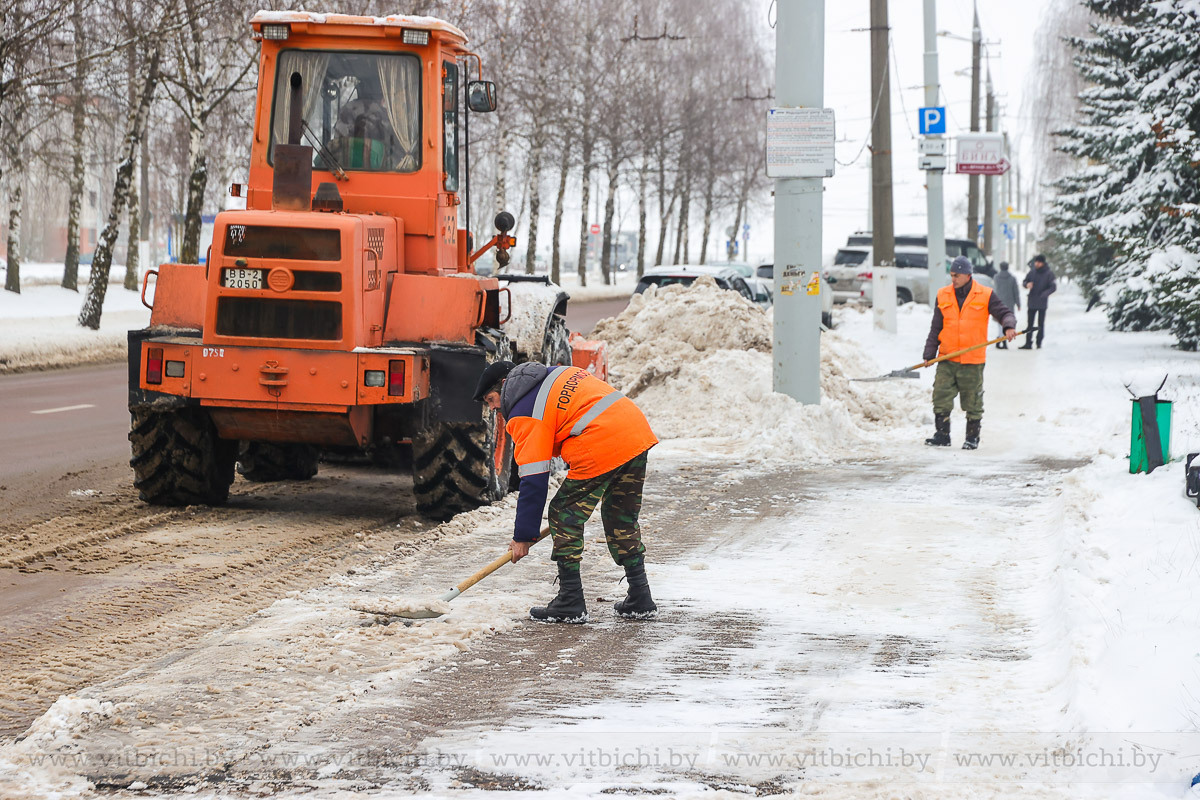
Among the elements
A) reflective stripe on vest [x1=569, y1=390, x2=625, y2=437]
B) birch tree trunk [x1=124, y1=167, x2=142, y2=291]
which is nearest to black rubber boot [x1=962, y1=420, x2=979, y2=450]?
reflective stripe on vest [x1=569, y1=390, x2=625, y2=437]

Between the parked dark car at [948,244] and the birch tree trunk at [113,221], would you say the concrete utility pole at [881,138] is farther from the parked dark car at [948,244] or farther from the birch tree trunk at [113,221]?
the birch tree trunk at [113,221]

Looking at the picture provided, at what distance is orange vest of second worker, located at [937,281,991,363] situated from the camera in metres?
13.0

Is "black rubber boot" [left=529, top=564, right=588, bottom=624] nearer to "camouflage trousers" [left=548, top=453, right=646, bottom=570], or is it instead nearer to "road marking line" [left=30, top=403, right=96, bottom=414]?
"camouflage trousers" [left=548, top=453, right=646, bottom=570]

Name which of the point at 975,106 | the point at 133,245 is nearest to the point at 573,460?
the point at 133,245

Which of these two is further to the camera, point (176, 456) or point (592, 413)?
point (176, 456)

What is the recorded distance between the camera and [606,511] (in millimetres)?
6480

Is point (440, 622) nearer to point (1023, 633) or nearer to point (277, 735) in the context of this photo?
point (277, 735)

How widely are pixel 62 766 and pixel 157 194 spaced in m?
59.0

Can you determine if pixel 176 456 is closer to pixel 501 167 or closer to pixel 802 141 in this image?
pixel 802 141

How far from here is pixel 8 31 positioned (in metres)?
18.9

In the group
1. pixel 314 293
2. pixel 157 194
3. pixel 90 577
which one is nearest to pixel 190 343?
pixel 314 293

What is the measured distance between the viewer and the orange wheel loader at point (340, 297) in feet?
27.0

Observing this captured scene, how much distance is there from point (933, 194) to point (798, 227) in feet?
49.8

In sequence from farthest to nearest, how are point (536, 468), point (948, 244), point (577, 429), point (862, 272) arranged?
point (948, 244), point (862, 272), point (577, 429), point (536, 468)
